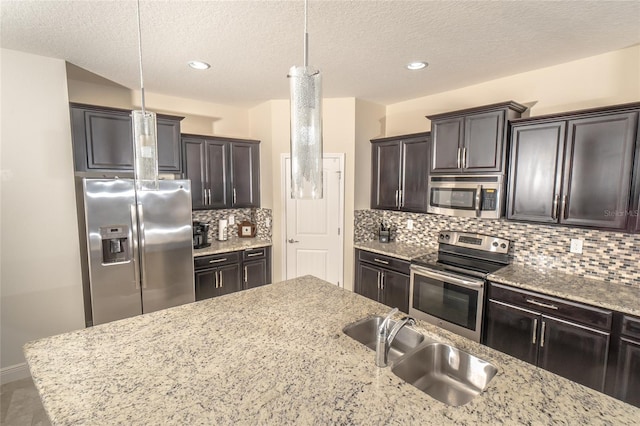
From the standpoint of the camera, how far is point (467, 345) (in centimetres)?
147

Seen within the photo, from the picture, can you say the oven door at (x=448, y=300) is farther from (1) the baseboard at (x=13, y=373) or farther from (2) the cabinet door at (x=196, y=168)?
(1) the baseboard at (x=13, y=373)

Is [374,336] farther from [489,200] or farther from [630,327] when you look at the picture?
[489,200]

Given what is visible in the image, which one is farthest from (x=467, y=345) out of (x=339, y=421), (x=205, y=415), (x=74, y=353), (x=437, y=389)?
(x=74, y=353)

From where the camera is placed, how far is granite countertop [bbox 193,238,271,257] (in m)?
3.54

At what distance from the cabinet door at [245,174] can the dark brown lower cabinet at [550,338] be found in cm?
306

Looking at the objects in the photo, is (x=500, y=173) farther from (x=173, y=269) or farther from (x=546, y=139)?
(x=173, y=269)

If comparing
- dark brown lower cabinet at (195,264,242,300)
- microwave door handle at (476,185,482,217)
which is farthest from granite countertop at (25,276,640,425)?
dark brown lower cabinet at (195,264,242,300)

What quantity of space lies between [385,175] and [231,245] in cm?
215

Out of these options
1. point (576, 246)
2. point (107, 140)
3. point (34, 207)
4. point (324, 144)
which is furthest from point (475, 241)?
point (34, 207)

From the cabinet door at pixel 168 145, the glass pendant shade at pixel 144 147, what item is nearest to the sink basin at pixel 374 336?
the glass pendant shade at pixel 144 147

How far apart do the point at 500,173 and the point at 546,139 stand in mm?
420

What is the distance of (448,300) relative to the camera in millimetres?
2873

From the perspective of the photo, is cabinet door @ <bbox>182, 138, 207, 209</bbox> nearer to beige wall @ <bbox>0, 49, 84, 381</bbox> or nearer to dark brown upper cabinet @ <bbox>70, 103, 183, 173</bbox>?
dark brown upper cabinet @ <bbox>70, 103, 183, 173</bbox>

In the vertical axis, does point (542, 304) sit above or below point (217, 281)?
above
